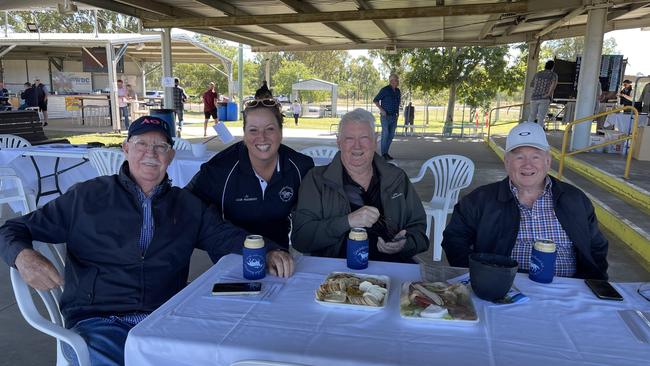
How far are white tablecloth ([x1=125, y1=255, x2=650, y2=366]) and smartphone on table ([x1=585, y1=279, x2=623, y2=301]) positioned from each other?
0.02 meters

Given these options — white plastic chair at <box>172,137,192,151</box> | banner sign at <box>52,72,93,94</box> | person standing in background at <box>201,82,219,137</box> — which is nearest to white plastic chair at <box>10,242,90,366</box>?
white plastic chair at <box>172,137,192,151</box>

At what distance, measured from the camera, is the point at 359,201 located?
222 centimetres

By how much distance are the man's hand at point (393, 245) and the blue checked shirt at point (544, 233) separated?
1.58 feet

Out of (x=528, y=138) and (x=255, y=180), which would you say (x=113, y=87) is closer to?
(x=255, y=180)

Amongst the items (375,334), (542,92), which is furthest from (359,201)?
(542,92)

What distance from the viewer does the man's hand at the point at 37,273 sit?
4.89ft

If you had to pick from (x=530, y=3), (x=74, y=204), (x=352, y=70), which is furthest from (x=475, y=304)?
(x=352, y=70)

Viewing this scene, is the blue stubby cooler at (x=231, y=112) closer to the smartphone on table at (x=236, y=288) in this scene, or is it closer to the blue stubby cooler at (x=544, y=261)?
the smartphone on table at (x=236, y=288)

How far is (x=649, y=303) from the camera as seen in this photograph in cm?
138

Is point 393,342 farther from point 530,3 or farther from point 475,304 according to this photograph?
point 530,3

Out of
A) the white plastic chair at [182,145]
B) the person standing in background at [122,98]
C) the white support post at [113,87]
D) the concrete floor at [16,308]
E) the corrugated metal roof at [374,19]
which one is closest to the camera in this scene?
the concrete floor at [16,308]

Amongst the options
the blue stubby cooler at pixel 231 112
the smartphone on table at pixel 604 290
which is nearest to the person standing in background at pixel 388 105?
the smartphone on table at pixel 604 290

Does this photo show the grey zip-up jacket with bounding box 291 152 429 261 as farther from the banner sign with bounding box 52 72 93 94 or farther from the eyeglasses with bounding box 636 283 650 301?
the banner sign with bounding box 52 72 93 94

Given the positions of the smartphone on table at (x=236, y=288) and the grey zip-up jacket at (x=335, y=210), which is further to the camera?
the grey zip-up jacket at (x=335, y=210)
